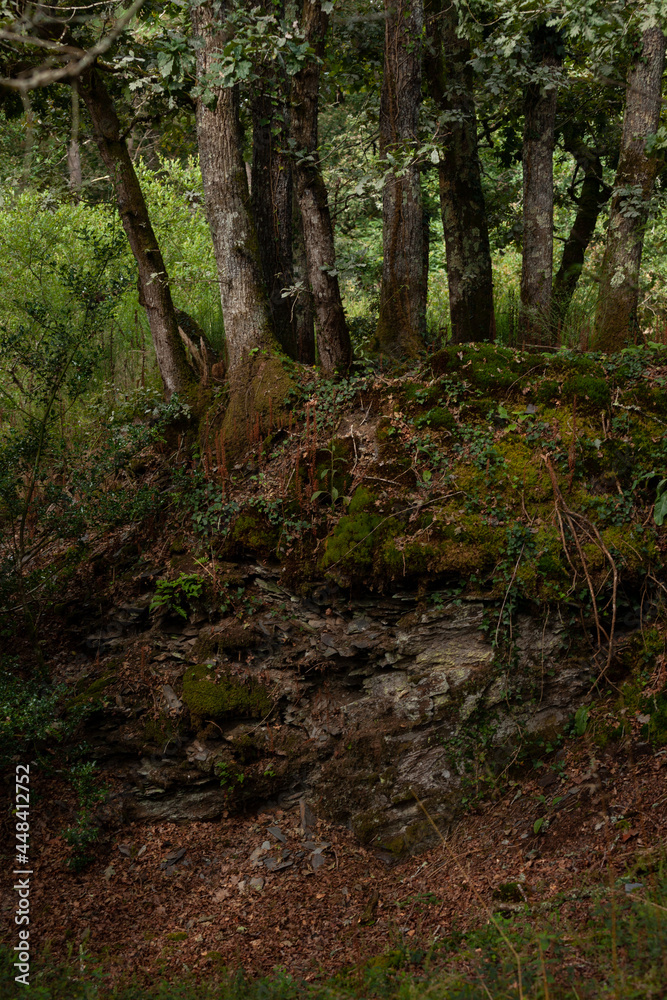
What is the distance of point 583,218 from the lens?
9.45 metres

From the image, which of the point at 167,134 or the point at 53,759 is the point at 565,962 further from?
the point at 167,134

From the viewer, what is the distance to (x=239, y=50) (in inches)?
194

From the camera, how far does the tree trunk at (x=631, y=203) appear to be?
607cm

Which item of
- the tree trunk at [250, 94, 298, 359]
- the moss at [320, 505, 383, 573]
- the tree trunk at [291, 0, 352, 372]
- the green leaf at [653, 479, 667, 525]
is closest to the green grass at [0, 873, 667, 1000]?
the green leaf at [653, 479, 667, 525]

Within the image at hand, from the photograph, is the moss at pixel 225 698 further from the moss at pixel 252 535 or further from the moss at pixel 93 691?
the moss at pixel 252 535

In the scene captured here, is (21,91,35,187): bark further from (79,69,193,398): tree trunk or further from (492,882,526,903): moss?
(492,882,526,903): moss

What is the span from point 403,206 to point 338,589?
361 centimetres

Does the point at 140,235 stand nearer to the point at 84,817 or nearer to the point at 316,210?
the point at 316,210

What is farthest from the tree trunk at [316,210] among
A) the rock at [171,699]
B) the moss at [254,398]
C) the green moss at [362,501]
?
the rock at [171,699]

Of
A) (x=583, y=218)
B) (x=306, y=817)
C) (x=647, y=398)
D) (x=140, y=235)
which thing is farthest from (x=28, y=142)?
(x=583, y=218)

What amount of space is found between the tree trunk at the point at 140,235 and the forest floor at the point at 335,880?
13.6ft

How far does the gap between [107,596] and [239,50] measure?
455cm

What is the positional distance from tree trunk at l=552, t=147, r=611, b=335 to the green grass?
742cm

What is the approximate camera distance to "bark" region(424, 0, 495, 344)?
7.55m
